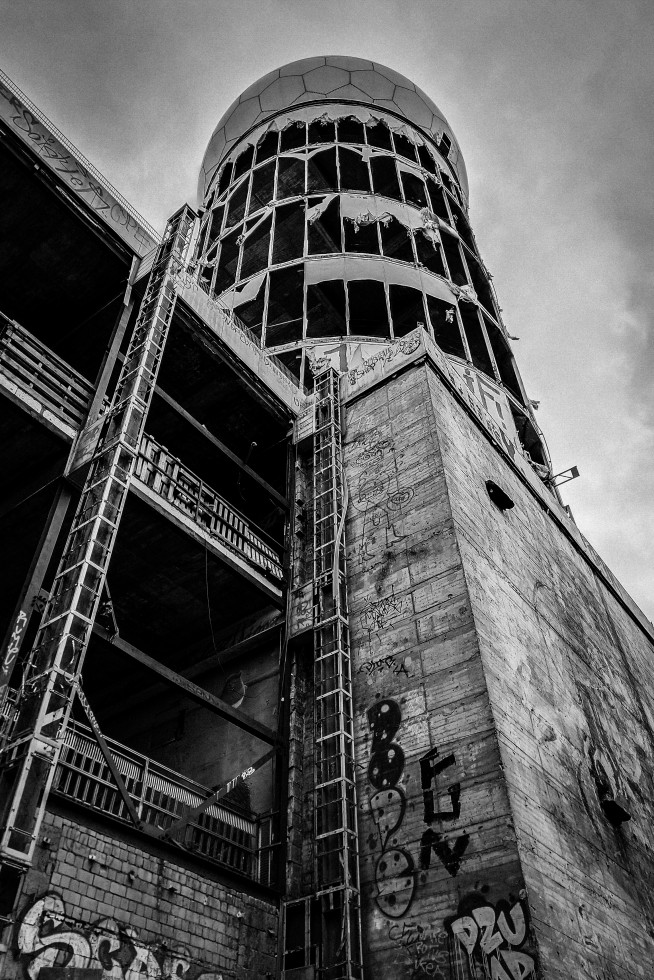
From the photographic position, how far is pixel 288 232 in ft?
93.9

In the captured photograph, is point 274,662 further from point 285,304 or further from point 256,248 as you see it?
point 256,248

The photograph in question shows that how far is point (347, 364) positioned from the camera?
21953mm

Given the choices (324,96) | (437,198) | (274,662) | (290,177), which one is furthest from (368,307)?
(274,662)

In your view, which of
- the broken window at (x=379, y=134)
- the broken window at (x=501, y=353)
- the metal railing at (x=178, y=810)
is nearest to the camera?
the metal railing at (x=178, y=810)

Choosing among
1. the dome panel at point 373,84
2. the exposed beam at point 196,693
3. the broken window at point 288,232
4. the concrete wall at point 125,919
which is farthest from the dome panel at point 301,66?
the concrete wall at point 125,919

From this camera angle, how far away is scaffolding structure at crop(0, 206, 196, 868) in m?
8.00

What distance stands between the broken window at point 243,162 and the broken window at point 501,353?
13.4 metres

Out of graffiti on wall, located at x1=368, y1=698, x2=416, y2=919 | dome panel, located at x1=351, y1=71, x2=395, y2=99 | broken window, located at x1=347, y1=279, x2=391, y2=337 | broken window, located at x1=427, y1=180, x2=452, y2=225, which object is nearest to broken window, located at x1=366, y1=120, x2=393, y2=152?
dome panel, located at x1=351, y1=71, x2=395, y2=99

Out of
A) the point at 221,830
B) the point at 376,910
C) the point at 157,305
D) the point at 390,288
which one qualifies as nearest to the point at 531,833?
the point at 376,910

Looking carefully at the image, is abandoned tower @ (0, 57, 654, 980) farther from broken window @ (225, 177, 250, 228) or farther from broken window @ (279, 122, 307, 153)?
broken window @ (279, 122, 307, 153)

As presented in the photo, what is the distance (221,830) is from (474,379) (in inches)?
628

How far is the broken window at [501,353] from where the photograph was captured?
27.1 m

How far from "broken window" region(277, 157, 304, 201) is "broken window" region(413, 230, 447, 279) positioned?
18.2 ft

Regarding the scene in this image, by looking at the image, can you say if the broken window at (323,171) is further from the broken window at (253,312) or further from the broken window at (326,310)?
the broken window at (253,312)
